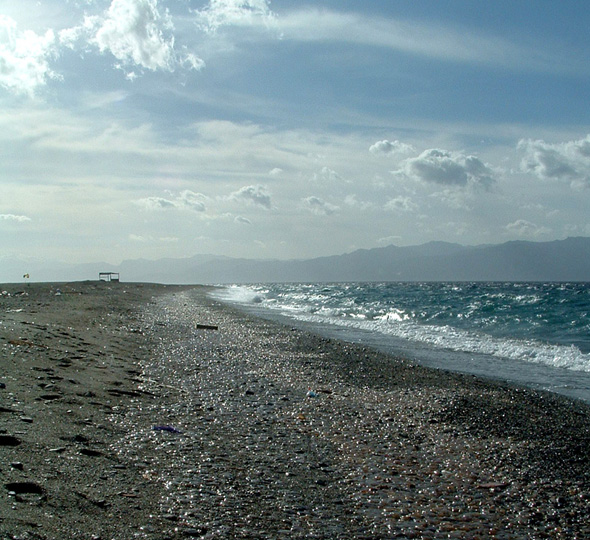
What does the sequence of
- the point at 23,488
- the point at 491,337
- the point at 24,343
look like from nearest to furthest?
the point at 23,488, the point at 24,343, the point at 491,337

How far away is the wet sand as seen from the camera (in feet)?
14.8

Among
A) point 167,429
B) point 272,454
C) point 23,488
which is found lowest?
point 272,454

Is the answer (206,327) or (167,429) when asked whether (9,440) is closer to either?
(167,429)

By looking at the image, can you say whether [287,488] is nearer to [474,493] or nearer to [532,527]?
[474,493]

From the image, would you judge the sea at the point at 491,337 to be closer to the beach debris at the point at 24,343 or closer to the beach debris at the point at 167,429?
the beach debris at the point at 167,429

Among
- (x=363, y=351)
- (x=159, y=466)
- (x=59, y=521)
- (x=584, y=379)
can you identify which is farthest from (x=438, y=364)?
(x=59, y=521)

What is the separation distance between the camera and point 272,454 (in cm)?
636

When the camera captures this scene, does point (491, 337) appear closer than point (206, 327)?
No

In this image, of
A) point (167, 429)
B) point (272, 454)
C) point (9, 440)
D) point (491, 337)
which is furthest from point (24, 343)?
point (491, 337)

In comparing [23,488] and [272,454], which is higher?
[23,488]

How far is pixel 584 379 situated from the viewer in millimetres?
13922

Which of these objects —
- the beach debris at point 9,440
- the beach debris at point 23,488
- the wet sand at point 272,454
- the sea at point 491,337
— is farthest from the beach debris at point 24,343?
the sea at point 491,337

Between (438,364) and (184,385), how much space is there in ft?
28.5

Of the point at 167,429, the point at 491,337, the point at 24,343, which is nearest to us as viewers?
the point at 167,429
